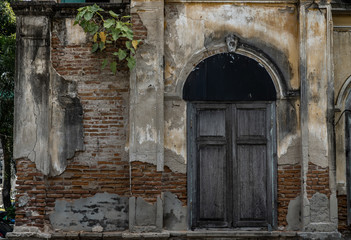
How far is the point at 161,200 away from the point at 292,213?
6.49ft

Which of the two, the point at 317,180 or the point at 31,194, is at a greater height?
the point at 317,180

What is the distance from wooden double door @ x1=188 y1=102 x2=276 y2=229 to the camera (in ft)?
22.5

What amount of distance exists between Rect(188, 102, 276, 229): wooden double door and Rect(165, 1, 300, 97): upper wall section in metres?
0.67

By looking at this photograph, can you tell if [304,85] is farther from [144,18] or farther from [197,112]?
[144,18]

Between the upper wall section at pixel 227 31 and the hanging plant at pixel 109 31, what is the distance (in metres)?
0.60

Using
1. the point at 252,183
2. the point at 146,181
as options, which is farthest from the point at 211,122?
the point at 146,181

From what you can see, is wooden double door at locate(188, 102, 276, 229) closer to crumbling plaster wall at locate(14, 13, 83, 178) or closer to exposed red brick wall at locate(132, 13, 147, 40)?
exposed red brick wall at locate(132, 13, 147, 40)

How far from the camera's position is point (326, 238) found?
6.59 meters

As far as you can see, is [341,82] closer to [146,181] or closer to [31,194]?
[146,181]

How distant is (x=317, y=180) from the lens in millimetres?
6730

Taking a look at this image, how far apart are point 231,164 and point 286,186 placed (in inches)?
34.8

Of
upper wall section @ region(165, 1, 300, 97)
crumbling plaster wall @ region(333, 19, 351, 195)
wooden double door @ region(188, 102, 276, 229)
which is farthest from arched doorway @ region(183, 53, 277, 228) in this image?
crumbling plaster wall @ region(333, 19, 351, 195)

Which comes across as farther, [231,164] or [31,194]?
[231,164]

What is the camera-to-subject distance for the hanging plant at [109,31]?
21.9ft
